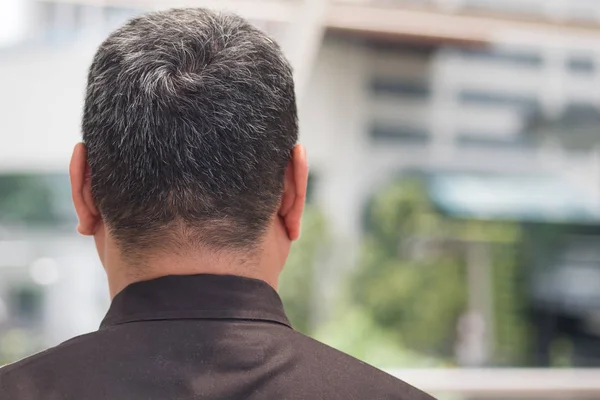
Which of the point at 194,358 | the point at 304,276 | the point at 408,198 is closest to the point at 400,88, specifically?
the point at 408,198

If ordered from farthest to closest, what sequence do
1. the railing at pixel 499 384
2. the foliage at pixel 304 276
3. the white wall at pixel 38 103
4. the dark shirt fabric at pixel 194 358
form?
the foliage at pixel 304 276 < the white wall at pixel 38 103 < the railing at pixel 499 384 < the dark shirt fabric at pixel 194 358

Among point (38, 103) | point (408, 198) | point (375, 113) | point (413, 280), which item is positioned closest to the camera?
point (38, 103)

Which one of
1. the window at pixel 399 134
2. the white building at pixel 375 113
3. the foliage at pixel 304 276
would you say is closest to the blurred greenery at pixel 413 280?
the foliage at pixel 304 276

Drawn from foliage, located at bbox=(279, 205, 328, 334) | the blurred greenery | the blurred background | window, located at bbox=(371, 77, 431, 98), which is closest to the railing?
the blurred background

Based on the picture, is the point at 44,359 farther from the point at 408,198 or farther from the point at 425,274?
the point at 408,198

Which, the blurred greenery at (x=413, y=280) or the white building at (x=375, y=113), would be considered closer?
the white building at (x=375, y=113)

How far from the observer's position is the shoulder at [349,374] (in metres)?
0.61

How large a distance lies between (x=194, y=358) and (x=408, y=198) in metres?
5.23

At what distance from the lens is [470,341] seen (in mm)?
5590

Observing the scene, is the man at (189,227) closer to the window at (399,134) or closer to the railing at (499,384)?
the railing at (499,384)

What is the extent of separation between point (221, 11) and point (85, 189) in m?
0.21

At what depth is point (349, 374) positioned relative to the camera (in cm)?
61

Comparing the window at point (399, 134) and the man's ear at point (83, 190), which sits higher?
the window at point (399, 134)

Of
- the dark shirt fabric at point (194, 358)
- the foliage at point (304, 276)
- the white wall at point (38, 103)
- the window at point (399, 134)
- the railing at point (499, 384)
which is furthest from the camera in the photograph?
the window at point (399, 134)
